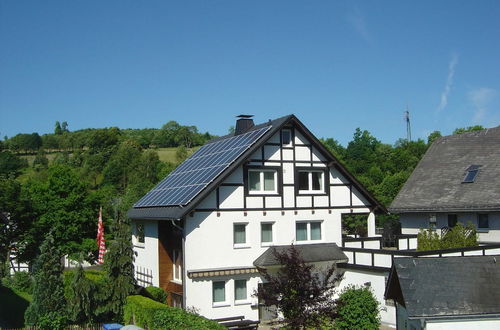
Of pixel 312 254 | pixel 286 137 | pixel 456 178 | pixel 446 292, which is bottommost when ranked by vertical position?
pixel 446 292

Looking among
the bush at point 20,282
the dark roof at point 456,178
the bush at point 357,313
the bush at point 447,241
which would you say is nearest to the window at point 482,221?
the dark roof at point 456,178

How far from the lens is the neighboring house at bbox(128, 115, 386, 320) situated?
2395cm

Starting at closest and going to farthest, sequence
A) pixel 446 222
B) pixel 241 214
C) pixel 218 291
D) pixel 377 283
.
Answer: pixel 377 283 < pixel 218 291 < pixel 241 214 < pixel 446 222

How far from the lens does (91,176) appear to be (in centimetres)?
8844

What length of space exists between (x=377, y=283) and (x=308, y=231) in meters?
4.63

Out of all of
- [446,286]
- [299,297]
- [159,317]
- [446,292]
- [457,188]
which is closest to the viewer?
[446,292]

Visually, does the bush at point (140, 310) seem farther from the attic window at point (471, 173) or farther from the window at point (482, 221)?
the attic window at point (471, 173)

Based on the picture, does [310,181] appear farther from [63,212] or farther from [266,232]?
[63,212]

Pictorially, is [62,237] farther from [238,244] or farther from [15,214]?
[238,244]

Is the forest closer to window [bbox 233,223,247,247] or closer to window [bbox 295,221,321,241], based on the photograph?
window [bbox 233,223,247,247]

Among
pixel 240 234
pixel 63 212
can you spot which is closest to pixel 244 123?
pixel 240 234

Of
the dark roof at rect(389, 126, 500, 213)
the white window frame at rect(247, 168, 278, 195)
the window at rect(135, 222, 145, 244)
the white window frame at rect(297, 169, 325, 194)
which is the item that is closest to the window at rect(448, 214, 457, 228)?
the dark roof at rect(389, 126, 500, 213)

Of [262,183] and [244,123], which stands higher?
[244,123]

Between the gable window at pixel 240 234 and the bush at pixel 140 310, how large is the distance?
17.8 feet
